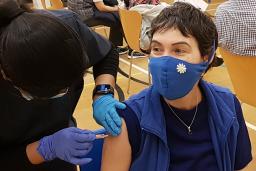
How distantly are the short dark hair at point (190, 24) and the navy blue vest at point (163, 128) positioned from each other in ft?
0.58

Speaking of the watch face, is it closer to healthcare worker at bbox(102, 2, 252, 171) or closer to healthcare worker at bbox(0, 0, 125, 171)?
healthcare worker at bbox(0, 0, 125, 171)

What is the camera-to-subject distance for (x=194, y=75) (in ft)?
3.98

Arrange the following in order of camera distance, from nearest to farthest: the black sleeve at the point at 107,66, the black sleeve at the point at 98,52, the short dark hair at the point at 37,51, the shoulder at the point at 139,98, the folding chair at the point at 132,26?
the short dark hair at the point at 37,51, the shoulder at the point at 139,98, the black sleeve at the point at 98,52, the black sleeve at the point at 107,66, the folding chair at the point at 132,26

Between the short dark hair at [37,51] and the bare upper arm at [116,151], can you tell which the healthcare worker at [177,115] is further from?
the short dark hair at [37,51]

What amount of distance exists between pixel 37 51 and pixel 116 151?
0.50 m

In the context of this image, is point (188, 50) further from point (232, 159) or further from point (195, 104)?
point (232, 159)

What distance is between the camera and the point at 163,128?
3.99ft

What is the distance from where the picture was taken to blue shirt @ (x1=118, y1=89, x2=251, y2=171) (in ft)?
4.03

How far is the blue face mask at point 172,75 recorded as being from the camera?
1.18 metres

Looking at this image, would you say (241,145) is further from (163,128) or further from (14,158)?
(14,158)

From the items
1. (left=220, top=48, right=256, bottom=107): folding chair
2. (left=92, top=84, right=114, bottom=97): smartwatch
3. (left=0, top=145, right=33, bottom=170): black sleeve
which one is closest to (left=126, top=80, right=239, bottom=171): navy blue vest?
(left=92, top=84, right=114, bottom=97): smartwatch

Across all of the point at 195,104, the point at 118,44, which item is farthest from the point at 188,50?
the point at 118,44

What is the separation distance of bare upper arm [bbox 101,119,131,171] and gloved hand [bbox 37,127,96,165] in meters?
0.05

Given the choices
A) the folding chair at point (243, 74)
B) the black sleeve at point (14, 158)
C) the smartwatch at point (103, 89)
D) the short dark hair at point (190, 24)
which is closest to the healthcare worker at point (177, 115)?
the short dark hair at point (190, 24)
